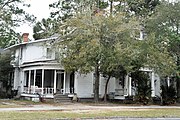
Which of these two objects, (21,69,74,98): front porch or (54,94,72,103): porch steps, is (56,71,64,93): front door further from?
(54,94,72,103): porch steps

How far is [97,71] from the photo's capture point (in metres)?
30.9

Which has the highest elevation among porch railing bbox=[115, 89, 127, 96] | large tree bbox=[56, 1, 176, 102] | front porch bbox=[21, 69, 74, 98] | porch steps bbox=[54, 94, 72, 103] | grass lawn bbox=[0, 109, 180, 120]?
large tree bbox=[56, 1, 176, 102]

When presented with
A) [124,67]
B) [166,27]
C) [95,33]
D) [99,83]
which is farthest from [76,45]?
[166,27]

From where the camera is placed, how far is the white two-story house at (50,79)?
3300cm

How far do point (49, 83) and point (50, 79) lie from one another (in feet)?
1.57

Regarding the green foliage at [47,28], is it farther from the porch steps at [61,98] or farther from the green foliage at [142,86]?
the green foliage at [142,86]

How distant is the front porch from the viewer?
32.6m

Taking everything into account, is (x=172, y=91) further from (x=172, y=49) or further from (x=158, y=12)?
(x=158, y=12)

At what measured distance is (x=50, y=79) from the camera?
1439 inches

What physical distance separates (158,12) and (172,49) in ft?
13.2

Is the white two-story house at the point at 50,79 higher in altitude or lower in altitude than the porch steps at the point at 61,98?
higher

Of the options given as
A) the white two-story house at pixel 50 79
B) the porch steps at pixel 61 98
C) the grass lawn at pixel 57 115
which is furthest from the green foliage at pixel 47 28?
the grass lawn at pixel 57 115

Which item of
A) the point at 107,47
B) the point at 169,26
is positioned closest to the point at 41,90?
the point at 107,47

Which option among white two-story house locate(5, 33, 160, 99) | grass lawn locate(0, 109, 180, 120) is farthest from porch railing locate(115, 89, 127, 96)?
grass lawn locate(0, 109, 180, 120)
